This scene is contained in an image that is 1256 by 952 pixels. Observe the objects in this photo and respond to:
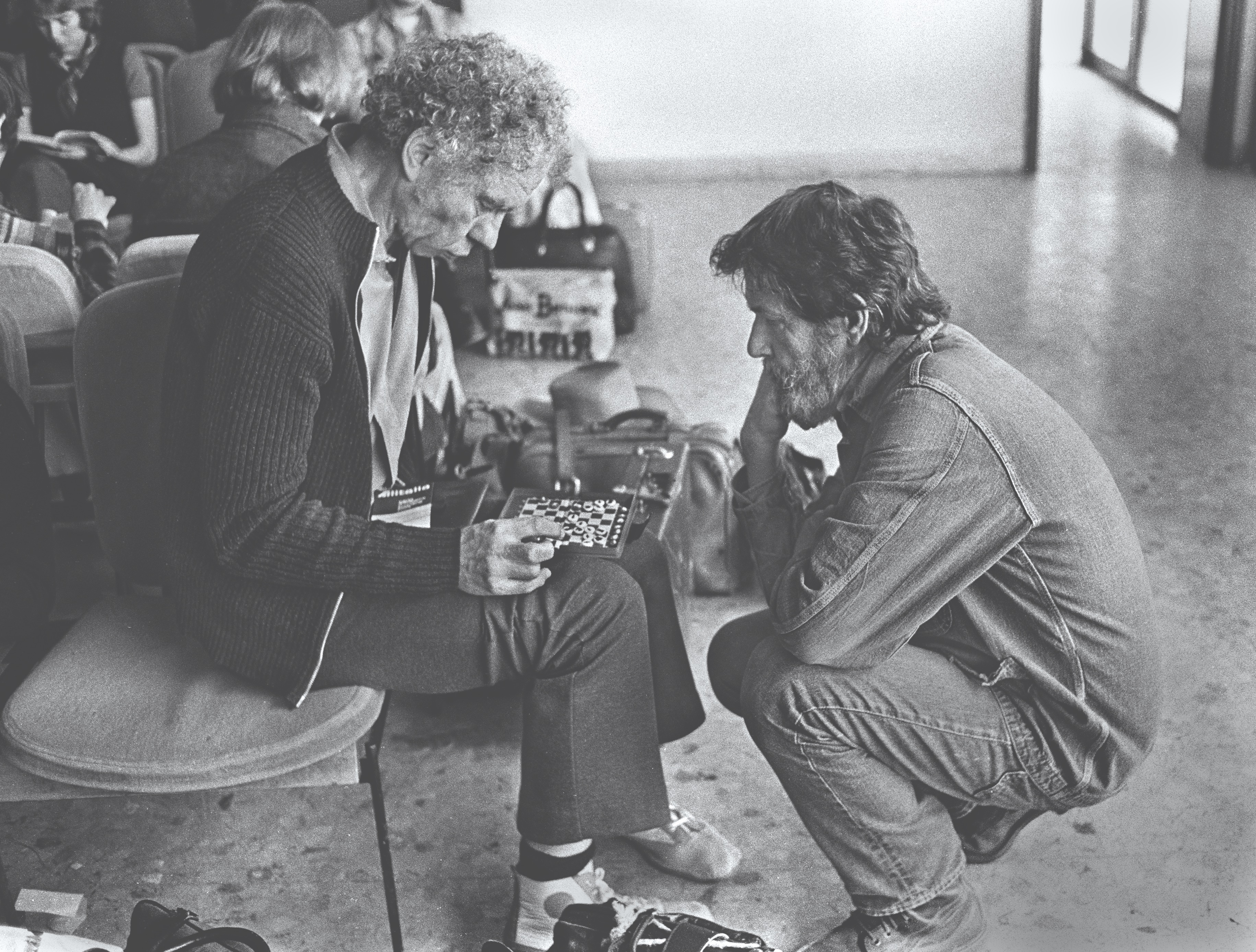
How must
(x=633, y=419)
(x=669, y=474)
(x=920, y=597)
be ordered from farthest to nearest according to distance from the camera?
1. (x=633, y=419)
2. (x=669, y=474)
3. (x=920, y=597)

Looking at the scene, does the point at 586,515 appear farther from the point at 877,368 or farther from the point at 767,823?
the point at 767,823

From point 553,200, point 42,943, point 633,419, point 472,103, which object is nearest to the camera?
point 42,943

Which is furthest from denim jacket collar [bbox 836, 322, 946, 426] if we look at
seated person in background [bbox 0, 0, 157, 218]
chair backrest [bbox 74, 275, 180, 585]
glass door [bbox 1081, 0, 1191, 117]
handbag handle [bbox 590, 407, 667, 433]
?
glass door [bbox 1081, 0, 1191, 117]

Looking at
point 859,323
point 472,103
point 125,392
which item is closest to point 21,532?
point 125,392

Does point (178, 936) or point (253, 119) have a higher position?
point (253, 119)

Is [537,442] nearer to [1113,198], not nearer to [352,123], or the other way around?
[352,123]

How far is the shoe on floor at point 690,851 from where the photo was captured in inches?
87.1

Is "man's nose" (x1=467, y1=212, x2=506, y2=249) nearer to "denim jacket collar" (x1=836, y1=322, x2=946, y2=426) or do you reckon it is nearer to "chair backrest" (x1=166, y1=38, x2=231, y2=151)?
"denim jacket collar" (x1=836, y1=322, x2=946, y2=426)

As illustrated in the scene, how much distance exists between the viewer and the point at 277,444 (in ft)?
5.90

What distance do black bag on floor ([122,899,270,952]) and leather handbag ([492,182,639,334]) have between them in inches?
127

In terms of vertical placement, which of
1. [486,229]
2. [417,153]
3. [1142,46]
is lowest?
[1142,46]

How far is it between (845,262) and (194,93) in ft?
13.0

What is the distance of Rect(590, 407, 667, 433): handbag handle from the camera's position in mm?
3066

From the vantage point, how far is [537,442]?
302 centimetres
